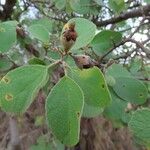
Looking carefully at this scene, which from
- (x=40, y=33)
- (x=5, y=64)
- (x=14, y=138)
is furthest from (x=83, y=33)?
(x=14, y=138)

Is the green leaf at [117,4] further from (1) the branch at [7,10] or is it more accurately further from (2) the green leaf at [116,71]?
(1) the branch at [7,10]

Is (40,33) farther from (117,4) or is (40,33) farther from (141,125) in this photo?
(117,4)

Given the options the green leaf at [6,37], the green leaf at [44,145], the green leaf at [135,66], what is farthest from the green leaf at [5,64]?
the green leaf at [44,145]

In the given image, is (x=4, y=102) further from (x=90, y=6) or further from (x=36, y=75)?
(x=90, y=6)

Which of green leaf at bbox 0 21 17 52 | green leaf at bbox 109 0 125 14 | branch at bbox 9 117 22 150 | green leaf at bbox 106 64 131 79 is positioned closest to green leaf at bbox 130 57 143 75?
green leaf at bbox 109 0 125 14

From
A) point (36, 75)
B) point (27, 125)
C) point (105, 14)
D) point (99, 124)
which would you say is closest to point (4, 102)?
point (36, 75)
